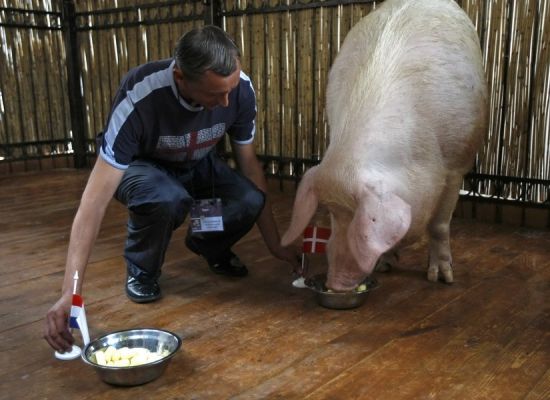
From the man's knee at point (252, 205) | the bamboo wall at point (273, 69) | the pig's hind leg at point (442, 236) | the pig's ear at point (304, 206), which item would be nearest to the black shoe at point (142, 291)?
the man's knee at point (252, 205)

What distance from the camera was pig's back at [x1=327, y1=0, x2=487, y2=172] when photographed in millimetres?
2305

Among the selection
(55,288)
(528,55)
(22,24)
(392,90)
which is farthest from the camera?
(22,24)

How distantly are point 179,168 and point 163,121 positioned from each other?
0.38 meters

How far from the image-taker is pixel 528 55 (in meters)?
3.88

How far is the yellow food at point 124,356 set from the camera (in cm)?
187

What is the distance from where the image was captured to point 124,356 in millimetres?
1899

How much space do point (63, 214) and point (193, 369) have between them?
3.00m

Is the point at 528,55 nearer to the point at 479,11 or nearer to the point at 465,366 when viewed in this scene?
the point at 479,11

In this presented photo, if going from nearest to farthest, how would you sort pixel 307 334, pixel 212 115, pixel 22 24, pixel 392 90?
pixel 307 334
pixel 392 90
pixel 212 115
pixel 22 24

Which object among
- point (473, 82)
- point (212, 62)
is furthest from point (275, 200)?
point (212, 62)

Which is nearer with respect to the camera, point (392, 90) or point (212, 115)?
point (392, 90)

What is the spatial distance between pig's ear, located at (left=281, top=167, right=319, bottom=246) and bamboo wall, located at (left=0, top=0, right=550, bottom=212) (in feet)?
7.84

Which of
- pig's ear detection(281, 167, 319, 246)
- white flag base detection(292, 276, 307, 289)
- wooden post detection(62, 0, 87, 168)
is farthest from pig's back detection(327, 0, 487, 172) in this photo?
wooden post detection(62, 0, 87, 168)

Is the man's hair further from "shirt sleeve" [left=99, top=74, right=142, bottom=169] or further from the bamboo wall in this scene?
the bamboo wall
